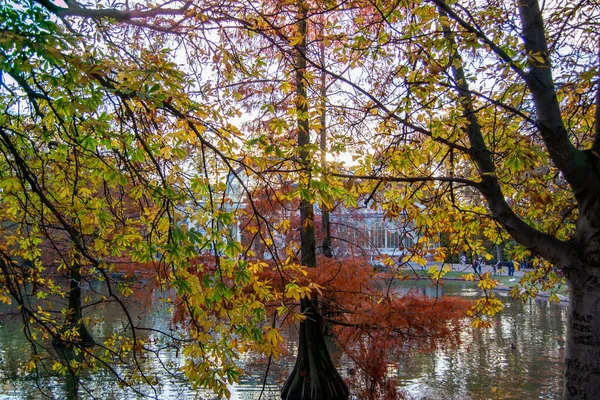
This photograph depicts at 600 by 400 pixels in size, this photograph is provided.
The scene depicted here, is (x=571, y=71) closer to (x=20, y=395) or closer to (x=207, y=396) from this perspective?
(x=207, y=396)

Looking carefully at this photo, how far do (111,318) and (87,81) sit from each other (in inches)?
712

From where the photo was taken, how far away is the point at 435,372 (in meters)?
12.6

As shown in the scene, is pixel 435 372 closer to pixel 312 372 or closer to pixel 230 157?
pixel 312 372

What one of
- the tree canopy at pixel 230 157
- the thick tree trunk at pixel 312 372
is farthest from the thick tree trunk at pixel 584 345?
the thick tree trunk at pixel 312 372

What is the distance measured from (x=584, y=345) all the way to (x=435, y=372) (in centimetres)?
824

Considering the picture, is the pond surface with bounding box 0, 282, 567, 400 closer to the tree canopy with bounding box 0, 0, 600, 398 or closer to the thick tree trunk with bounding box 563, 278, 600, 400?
the tree canopy with bounding box 0, 0, 600, 398

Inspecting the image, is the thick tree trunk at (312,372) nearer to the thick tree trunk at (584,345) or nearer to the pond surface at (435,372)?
the pond surface at (435,372)

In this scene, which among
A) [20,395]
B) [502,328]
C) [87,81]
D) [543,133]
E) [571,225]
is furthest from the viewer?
[502,328]

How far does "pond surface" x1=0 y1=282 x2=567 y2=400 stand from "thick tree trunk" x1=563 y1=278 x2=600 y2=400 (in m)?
5.15

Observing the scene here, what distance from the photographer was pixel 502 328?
60.6 ft

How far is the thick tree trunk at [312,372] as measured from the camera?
32.3 ft

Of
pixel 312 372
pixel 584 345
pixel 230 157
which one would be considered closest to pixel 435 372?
pixel 312 372

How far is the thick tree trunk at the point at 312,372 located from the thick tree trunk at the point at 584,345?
5352mm

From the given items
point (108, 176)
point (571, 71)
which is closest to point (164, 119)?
point (108, 176)
